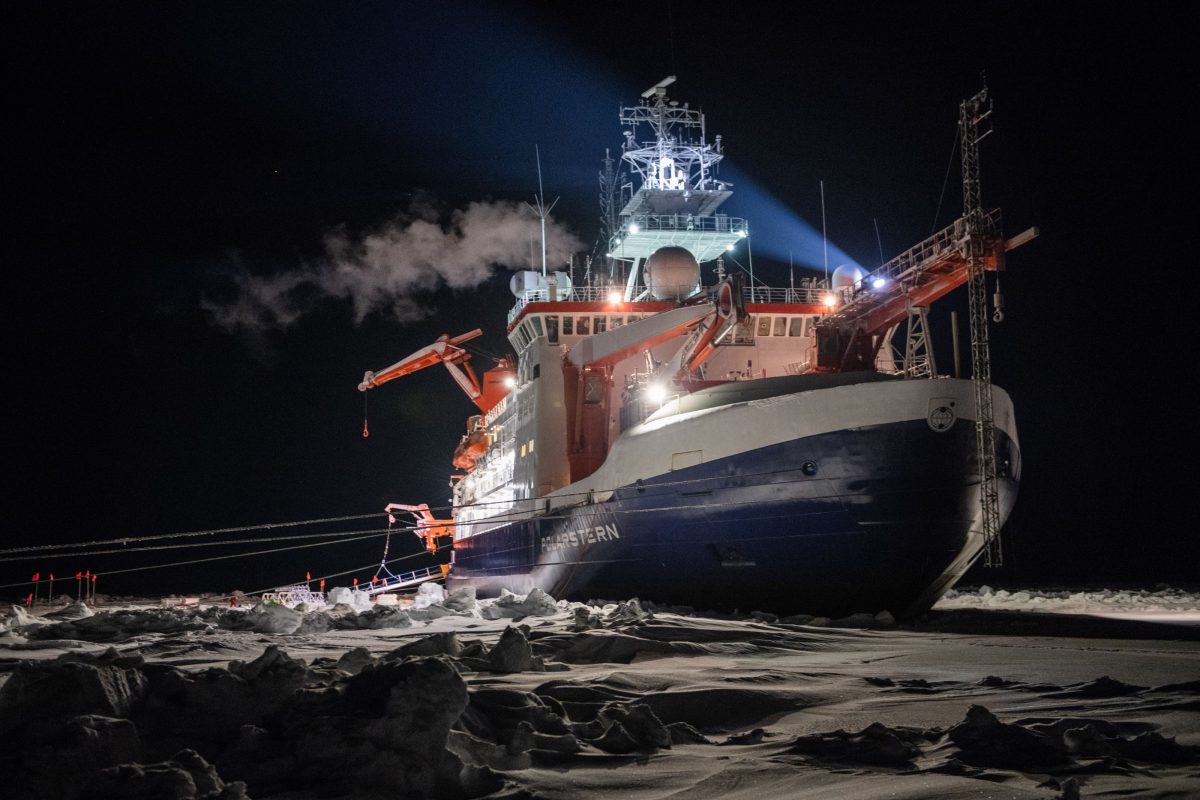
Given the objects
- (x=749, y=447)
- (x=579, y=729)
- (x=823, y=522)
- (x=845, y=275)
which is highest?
(x=845, y=275)

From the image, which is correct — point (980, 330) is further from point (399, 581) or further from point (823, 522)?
point (399, 581)

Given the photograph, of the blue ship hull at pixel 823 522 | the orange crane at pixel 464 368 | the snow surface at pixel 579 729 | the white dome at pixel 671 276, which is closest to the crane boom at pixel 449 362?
the orange crane at pixel 464 368

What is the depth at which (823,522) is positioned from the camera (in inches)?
554

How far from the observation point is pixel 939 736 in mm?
4867

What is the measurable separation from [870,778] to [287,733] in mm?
2699

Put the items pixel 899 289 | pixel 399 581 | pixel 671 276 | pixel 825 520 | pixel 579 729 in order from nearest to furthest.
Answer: pixel 579 729
pixel 825 520
pixel 899 289
pixel 671 276
pixel 399 581

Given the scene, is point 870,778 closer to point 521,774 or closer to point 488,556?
point 521,774

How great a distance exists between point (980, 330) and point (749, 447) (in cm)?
555

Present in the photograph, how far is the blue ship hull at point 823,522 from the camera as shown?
13.8 m

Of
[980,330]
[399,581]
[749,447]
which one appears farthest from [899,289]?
[399,581]

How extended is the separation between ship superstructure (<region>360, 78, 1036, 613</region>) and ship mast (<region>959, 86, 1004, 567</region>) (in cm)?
8

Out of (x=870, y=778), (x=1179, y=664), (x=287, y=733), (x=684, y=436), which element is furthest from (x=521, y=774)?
(x=684, y=436)

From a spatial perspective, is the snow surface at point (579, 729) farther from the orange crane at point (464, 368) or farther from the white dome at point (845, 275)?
the orange crane at point (464, 368)

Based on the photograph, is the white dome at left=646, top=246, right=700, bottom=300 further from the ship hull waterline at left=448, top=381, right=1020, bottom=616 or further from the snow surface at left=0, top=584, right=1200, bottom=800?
the snow surface at left=0, top=584, right=1200, bottom=800
